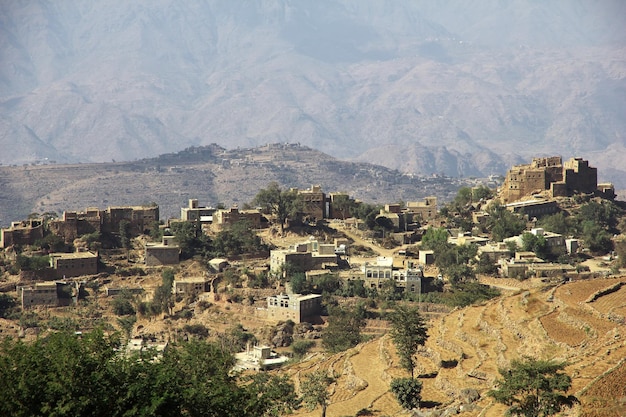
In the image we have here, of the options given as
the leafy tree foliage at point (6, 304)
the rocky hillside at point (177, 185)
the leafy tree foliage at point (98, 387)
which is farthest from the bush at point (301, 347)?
the rocky hillside at point (177, 185)

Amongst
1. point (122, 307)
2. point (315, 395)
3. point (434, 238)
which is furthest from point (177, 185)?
point (315, 395)

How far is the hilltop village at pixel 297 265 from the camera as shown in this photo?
57312 millimetres

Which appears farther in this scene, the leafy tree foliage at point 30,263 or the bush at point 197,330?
the leafy tree foliage at point 30,263

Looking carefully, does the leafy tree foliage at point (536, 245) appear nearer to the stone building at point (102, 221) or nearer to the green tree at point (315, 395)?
the stone building at point (102, 221)

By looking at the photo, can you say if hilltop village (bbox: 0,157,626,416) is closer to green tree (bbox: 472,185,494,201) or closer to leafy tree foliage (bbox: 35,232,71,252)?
leafy tree foliage (bbox: 35,232,71,252)

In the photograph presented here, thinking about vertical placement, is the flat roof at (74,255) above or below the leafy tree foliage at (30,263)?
above

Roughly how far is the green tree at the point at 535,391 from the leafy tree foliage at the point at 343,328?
22910mm

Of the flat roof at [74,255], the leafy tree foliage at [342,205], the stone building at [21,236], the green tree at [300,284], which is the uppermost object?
the leafy tree foliage at [342,205]

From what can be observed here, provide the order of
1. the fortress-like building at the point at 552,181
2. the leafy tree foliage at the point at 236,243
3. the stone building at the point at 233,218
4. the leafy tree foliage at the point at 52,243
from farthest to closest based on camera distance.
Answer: the fortress-like building at the point at 552,181 → the stone building at the point at 233,218 → the leafy tree foliage at the point at 236,243 → the leafy tree foliage at the point at 52,243

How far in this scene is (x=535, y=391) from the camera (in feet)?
89.2

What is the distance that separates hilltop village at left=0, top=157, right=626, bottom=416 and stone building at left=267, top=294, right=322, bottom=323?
73mm

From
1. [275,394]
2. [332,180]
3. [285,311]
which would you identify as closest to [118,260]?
[285,311]

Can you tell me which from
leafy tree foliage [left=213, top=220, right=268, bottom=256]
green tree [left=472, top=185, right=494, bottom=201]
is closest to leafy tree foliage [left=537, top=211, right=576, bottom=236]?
green tree [left=472, top=185, right=494, bottom=201]

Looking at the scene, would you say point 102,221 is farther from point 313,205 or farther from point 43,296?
point 313,205
